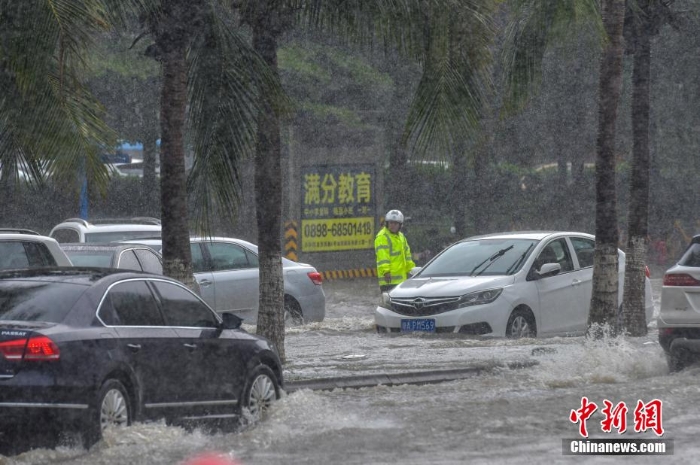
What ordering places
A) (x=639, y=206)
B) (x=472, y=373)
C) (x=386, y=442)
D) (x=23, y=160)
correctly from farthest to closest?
(x=639, y=206) < (x=472, y=373) < (x=23, y=160) < (x=386, y=442)

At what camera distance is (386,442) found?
29.4ft

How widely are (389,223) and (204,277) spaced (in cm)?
308

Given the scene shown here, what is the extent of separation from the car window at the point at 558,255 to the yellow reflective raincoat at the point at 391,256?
237 centimetres

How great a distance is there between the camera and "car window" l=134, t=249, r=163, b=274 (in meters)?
15.4

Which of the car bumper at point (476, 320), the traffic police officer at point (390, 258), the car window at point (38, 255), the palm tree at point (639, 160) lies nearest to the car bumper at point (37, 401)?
the car window at point (38, 255)

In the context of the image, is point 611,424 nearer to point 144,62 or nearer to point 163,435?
point 163,435

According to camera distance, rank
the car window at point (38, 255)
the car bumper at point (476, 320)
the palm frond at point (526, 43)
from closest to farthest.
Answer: the car window at point (38, 255) < the palm frond at point (526, 43) < the car bumper at point (476, 320)

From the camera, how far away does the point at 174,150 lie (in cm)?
1203

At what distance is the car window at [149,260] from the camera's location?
1538cm

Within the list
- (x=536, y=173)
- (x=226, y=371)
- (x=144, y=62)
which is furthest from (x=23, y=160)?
(x=536, y=173)

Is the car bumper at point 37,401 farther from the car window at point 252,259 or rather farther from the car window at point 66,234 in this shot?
the car window at point 66,234

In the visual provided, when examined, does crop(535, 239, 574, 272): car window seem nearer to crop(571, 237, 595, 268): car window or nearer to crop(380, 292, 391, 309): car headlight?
crop(571, 237, 595, 268): car window

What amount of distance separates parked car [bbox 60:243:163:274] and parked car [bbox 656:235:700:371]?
609 cm

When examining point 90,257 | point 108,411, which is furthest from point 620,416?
point 90,257
